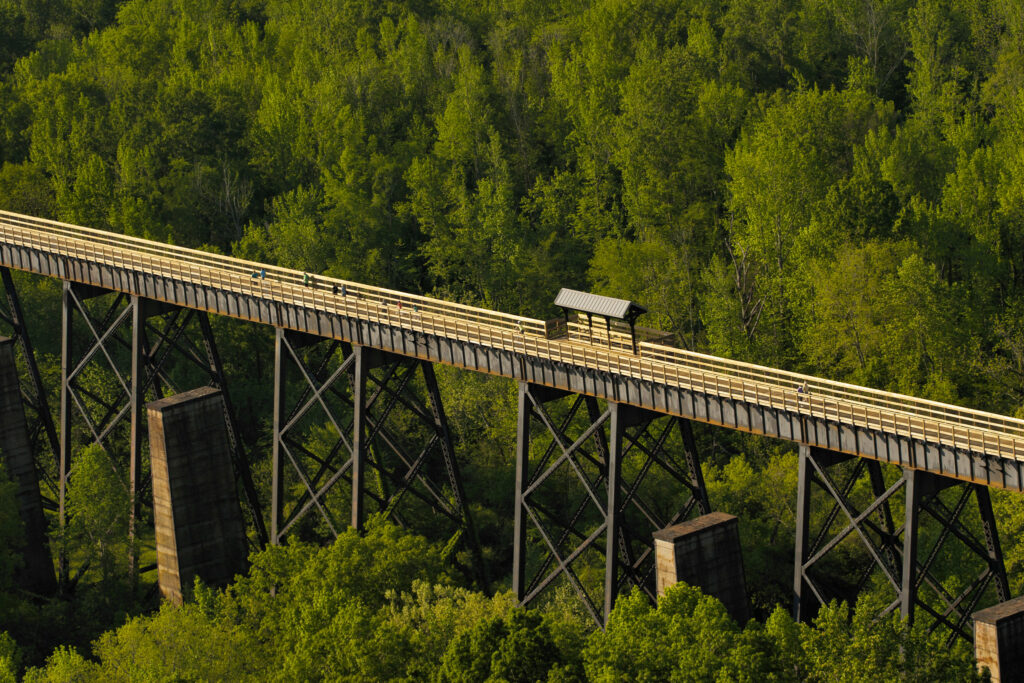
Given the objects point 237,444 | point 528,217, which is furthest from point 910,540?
point 528,217

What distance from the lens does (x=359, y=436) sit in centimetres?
4975

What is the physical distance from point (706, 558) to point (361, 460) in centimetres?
1222

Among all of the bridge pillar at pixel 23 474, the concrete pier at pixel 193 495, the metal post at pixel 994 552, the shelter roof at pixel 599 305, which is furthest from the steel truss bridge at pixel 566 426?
the concrete pier at pixel 193 495

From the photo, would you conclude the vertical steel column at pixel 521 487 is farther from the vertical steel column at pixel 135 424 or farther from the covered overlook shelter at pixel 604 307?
the vertical steel column at pixel 135 424

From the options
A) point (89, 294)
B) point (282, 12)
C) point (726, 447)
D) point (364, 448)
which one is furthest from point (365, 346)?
point (282, 12)

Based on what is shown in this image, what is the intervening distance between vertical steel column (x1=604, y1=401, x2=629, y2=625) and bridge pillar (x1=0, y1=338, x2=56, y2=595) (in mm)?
20211

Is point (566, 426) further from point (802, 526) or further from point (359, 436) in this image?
point (802, 526)

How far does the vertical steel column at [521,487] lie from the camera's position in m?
46.4

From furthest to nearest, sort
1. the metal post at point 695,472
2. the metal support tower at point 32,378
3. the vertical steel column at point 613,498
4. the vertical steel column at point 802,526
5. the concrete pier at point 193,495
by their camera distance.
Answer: the metal support tower at point 32,378 < the concrete pier at point 193,495 < the metal post at point 695,472 < the vertical steel column at point 613,498 < the vertical steel column at point 802,526

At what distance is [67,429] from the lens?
56.2m

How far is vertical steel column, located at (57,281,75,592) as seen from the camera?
54.8 metres

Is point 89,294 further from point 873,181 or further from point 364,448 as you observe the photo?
point 873,181

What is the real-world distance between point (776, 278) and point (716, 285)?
7.58 ft

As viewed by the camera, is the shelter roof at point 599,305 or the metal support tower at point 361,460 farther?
the metal support tower at point 361,460
